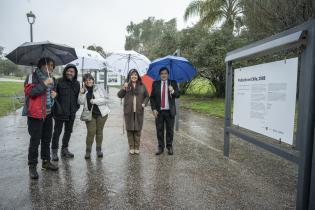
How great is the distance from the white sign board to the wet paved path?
0.88m

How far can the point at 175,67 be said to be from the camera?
6438 mm

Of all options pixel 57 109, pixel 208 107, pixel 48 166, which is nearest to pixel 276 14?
pixel 208 107

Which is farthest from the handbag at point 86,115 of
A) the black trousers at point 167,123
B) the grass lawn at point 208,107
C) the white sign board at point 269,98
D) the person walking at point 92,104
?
the grass lawn at point 208,107

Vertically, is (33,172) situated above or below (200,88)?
below

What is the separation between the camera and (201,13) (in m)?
23.3

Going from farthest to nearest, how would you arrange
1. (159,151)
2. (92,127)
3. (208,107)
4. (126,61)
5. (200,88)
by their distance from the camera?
(200,88)
(208,107)
(126,61)
(159,151)
(92,127)

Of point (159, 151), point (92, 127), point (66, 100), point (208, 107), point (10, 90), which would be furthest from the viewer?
point (10, 90)

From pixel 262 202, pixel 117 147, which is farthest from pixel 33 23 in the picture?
pixel 262 202

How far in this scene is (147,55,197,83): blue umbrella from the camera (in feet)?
20.6

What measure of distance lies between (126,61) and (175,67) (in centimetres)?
152

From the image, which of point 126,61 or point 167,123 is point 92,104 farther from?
point 126,61

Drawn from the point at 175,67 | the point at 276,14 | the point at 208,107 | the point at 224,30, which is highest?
the point at 224,30

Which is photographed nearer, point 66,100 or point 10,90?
point 66,100

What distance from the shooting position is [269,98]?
4.14 metres
